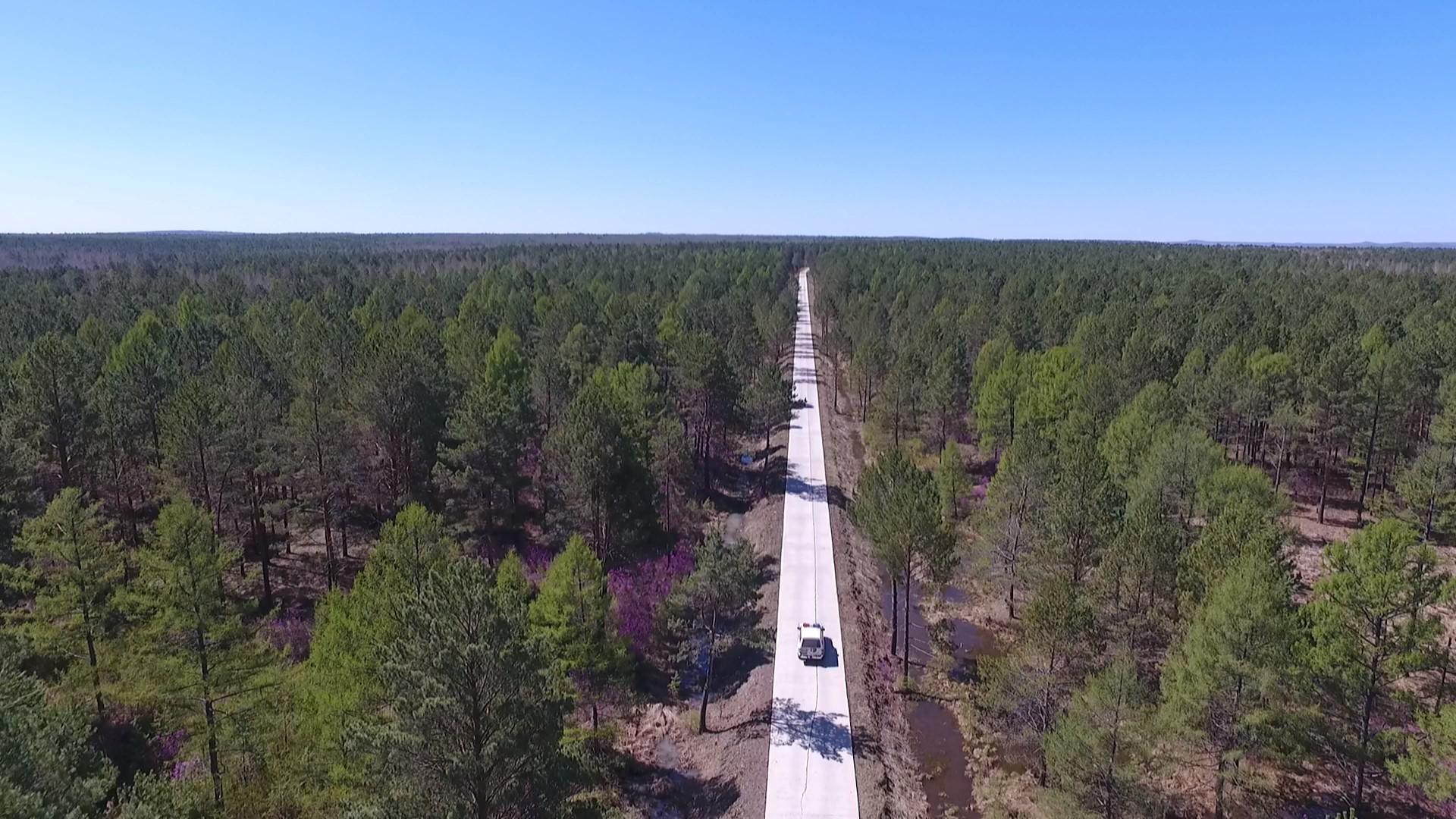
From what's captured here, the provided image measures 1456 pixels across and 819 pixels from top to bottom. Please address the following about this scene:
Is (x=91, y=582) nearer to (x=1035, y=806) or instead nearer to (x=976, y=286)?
(x=1035, y=806)

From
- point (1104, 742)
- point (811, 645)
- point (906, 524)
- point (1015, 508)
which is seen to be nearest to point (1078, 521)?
point (906, 524)

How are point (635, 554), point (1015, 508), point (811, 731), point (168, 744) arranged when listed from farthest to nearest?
point (635, 554), point (1015, 508), point (811, 731), point (168, 744)

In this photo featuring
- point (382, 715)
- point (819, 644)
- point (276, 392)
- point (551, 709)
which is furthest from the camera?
point (276, 392)

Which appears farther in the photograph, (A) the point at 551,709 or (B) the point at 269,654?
(B) the point at 269,654

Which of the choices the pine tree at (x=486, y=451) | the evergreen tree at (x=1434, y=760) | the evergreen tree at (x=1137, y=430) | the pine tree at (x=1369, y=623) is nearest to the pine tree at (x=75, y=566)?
the pine tree at (x=486, y=451)

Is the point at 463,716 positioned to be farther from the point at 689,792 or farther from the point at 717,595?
the point at 717,595

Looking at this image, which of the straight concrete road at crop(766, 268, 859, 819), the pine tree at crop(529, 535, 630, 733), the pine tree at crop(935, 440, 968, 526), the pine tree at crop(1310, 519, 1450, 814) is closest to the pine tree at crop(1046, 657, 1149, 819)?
the pine tree at crop(1310, 519, 1450, 814)

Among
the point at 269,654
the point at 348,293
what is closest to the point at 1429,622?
the point at 269,654


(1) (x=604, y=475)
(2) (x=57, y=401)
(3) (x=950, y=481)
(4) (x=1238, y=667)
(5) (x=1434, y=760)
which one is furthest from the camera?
(3) (x=950, y=481)
